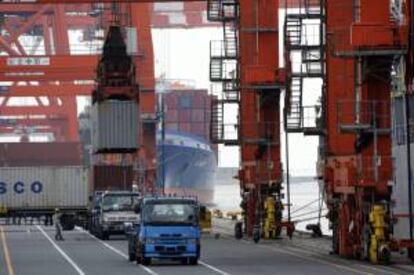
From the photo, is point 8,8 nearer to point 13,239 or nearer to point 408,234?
point 13,239

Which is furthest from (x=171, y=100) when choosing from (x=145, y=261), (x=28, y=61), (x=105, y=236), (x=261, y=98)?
(x=145, y=261)

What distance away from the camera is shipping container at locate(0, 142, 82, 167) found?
117m

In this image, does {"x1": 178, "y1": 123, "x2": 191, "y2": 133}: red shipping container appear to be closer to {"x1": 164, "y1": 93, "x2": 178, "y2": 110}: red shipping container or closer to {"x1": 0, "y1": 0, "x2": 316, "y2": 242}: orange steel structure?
{"x1": 164, "y1": 93, "x2": 178, "y2": 110}: red shipping container

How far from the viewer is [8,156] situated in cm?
11706

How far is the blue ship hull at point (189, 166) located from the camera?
14462cm

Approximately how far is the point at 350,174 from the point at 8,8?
6756 cm

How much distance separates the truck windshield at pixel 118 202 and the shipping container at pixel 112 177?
15.4m

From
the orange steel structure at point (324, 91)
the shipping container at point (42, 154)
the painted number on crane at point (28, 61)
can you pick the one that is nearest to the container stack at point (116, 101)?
the orange steel structure at point (324, 91)

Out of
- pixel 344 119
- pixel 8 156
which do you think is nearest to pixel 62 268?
pixel 344 119

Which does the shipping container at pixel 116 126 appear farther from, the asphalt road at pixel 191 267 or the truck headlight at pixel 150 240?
the truck headlight at pixel 150 240

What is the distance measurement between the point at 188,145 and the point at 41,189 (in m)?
66.5

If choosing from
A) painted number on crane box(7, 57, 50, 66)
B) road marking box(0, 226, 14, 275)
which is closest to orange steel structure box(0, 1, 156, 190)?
painted number on crane box(7, 57, 50, 66)

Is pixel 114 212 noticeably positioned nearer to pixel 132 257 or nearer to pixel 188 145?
pixel 132 257

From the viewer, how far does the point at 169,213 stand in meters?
41.6
